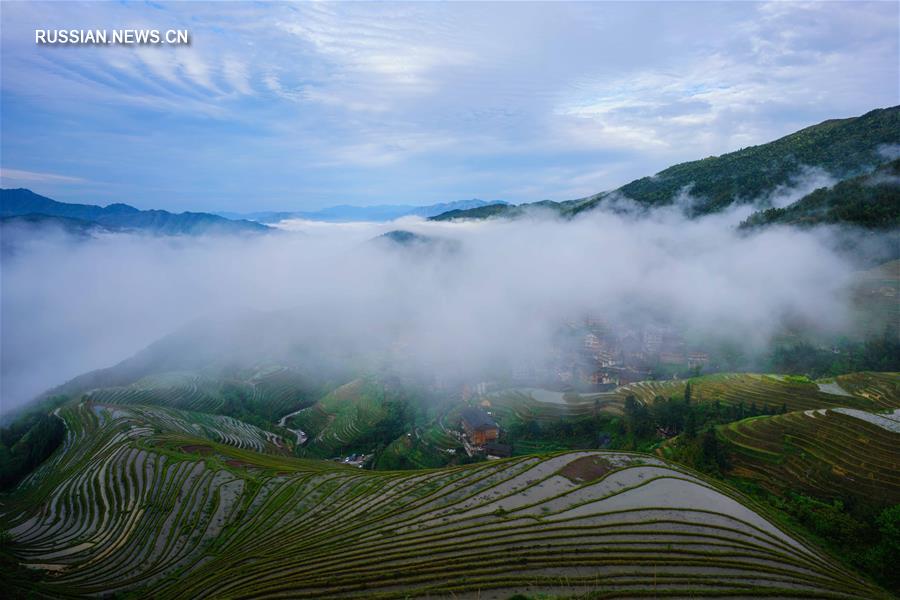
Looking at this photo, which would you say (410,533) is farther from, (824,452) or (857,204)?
(857,204)

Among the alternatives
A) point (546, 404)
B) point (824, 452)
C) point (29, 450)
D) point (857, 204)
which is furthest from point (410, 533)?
point (857, 204)

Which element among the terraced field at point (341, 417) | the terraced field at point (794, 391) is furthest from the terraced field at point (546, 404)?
the terraced field at point (341, 417)

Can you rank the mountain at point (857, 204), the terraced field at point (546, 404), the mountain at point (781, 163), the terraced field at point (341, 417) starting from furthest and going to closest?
the mountain at point (781, 163)
the mountain at point (857, 204)
the terraced field at point (341, 417)
the terraced field at point (546, 404)

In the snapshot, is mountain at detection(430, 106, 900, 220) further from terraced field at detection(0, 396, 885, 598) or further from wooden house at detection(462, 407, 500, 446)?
terraced field at detection(0, 396, 885, 598)

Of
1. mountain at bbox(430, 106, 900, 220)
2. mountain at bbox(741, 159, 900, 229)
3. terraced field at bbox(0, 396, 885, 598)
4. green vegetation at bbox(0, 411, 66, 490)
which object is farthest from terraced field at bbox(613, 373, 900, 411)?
green vegetation at bbox(0, 411, 66, 490)

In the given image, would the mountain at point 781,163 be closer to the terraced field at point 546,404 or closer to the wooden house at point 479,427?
the terraced field at point 546,404

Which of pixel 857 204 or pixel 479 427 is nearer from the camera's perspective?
pixel 479 427

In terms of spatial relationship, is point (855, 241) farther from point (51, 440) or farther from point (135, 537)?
point (51, 440)
